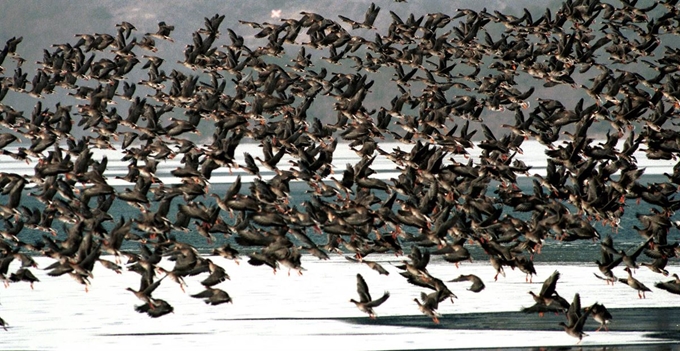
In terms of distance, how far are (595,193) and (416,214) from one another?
403 centimetres

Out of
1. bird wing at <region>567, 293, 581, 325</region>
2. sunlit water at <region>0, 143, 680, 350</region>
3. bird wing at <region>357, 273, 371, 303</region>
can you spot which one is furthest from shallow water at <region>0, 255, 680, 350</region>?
bird wing at <region>357, 273, 371, 303</region>

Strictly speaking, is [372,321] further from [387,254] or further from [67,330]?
[387,254]

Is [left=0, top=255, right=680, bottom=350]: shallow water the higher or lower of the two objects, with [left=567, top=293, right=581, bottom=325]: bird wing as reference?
lower

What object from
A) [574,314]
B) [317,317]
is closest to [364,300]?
[317,317]

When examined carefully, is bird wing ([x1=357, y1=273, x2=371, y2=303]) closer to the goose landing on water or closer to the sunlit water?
the goose landing on water

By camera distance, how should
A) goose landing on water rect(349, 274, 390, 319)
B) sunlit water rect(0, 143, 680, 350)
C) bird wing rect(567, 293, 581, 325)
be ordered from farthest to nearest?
goose landing on water rect(349, 274, 390, 319)
sunlit water rect(0, 143, 680, 350)
bird wing rect(567, 293, 581, 325)

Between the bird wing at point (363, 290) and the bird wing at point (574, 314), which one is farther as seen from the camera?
the bird wing at point (363, 290)

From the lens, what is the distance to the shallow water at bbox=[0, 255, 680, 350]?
824 inches

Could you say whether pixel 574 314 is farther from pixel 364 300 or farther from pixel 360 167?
pixel 360 167

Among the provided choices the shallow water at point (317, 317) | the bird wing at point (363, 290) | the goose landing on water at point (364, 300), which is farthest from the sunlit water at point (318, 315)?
the bird wing at point (363, 290)

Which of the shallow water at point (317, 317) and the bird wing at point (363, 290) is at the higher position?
the bird wing at point (363, 290)

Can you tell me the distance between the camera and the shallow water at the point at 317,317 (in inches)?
824

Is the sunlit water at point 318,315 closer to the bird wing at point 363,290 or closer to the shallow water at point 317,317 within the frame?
the shallow water at point 317,317

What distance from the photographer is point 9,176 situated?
26.7 meters
